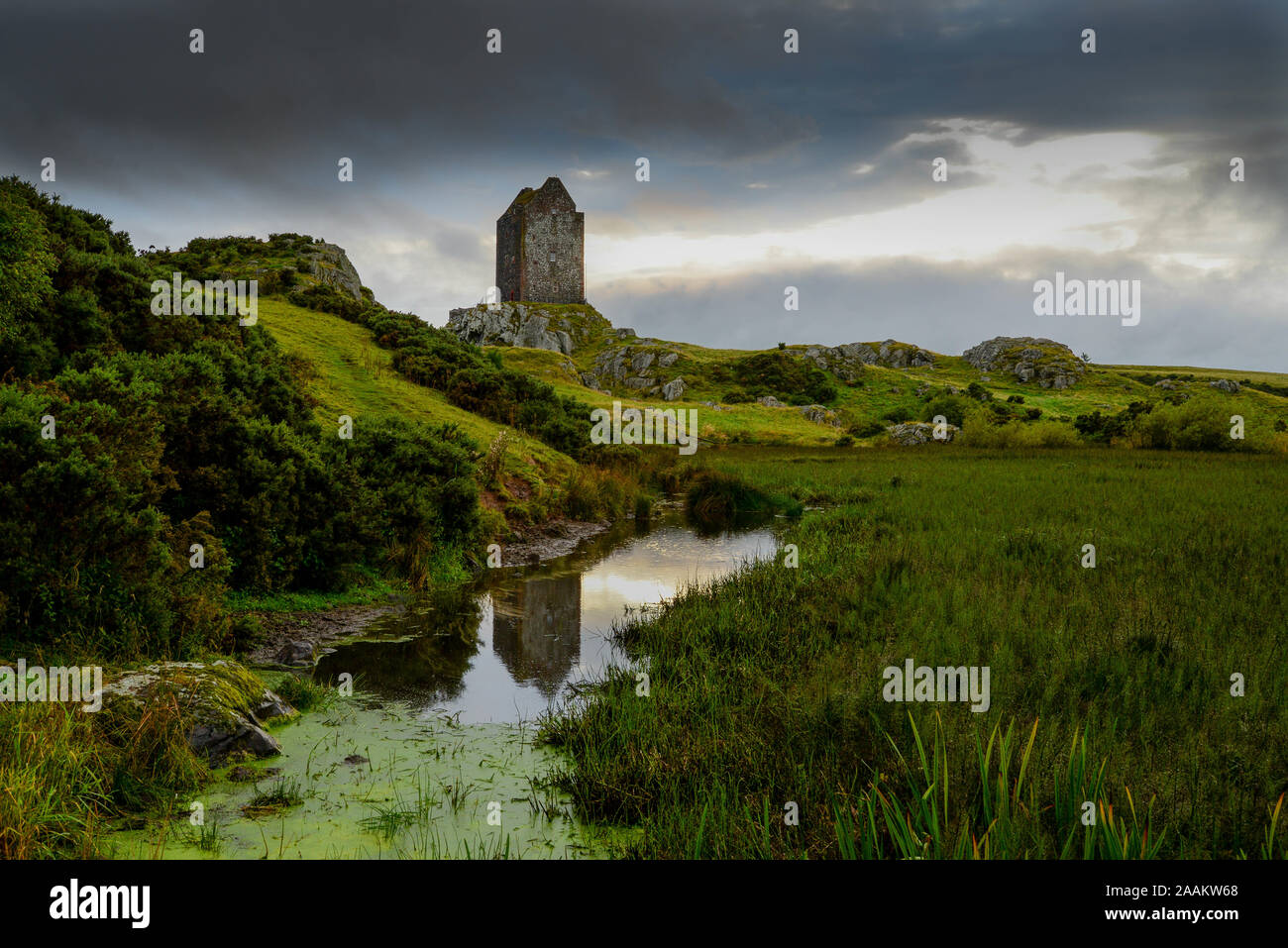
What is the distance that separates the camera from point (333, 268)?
40.2 meters

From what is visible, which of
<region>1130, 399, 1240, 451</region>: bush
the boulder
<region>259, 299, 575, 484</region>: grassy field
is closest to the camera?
the boulder

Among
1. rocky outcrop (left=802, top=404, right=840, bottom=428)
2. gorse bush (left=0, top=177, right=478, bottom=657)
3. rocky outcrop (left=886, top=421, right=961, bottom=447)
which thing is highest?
rocky outcrop (left=802, top=404, right=840, bottom=428)

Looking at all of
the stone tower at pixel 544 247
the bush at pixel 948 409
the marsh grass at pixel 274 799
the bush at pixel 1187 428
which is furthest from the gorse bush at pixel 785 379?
the marsh grass at pixel 274 799

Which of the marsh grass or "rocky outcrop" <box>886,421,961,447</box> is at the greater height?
"rocky outcrop" <box>886,421,961,447</box>

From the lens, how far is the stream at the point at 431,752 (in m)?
5.23

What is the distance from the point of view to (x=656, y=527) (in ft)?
74.1

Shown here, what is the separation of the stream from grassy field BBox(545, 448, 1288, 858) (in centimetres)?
59

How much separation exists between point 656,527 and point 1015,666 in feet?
49.6

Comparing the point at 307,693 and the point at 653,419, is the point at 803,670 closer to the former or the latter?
the point at 307,693

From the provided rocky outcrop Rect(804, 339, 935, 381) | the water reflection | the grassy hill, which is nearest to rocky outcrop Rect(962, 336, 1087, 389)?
the grassy hill

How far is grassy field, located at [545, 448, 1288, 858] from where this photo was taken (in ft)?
15.4

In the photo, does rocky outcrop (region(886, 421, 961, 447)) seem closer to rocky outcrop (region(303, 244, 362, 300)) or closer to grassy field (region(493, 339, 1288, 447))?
grassy field (region(493, 339, 1288, 447))

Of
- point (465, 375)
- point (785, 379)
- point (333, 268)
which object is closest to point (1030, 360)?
point (785, 379)
